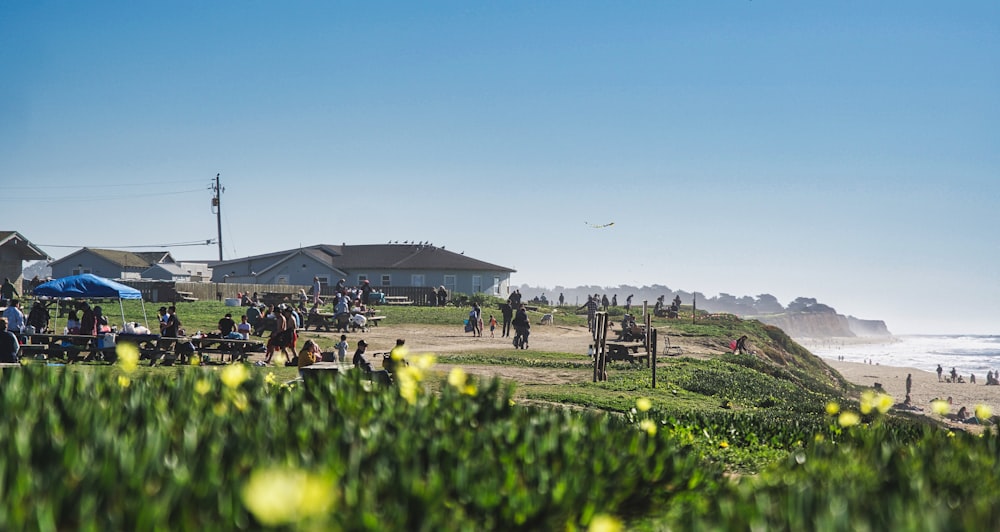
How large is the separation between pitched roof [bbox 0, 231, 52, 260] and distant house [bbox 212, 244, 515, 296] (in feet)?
58.4

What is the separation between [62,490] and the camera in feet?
12.8

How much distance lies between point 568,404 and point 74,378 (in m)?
10.2

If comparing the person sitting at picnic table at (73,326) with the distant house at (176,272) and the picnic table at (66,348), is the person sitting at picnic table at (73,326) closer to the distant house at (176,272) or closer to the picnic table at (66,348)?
the picnic table at (66,348)

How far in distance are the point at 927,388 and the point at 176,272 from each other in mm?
58357

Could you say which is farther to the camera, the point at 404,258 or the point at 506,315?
the point at 404,258

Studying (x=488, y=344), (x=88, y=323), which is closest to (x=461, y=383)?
(x=88, y=323)

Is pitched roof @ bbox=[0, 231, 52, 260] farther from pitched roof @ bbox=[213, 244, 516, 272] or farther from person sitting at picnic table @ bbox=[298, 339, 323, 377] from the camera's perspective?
person sitting at picnic table @ bbox=[298, 339, 323, 377]

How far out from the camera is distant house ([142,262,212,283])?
2933 inches

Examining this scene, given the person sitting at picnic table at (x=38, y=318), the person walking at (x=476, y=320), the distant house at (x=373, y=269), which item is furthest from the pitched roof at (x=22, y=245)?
the person walking at (x=476, y=320)

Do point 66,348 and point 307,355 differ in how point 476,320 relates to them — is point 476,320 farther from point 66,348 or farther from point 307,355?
point 66,348

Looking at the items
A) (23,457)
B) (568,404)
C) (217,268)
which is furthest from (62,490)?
(217,268)

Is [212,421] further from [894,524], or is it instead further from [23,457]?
[894,524]

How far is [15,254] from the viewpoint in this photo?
5081 centimetres

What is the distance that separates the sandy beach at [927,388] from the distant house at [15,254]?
155 feet
